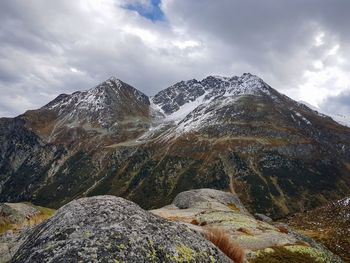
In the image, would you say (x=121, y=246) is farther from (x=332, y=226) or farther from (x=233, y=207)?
(x=332, y=226)

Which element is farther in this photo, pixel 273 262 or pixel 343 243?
pixel 343 243

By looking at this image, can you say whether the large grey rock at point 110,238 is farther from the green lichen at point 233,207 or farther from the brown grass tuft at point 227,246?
the green lichen at point 233,207

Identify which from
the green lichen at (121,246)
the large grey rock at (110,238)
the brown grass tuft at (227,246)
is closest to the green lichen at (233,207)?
the brown grass tuft at (227,246)

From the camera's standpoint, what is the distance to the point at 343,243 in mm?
59406

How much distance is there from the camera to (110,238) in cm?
1051

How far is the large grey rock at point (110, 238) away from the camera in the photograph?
10.0 m

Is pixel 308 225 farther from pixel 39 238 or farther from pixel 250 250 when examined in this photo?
pixel 39 238

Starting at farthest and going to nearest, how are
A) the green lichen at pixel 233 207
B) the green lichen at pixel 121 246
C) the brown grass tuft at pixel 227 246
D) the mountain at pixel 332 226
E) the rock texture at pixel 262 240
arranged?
the mountain at pixel 332 226, the green lichen at pixel 233 207, the rock texture at pixel 262 240, the brown grass tuft at pixel 227 246, the green lichen at pixel 121 246

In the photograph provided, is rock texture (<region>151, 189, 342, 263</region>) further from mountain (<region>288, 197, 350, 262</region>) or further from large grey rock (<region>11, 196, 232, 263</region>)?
mountain (<region>288, 197, 350, 262</region>)

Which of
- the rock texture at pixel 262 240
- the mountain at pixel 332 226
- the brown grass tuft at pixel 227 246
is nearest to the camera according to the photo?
the brown grass tuft at pixel 227 246

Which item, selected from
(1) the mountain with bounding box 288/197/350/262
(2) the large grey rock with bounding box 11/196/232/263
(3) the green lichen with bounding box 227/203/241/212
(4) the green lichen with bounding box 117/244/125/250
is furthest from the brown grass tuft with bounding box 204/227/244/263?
(1) the mountain with bounding box 288/197/350/262

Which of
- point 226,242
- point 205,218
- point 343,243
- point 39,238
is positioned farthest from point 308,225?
point 39,238

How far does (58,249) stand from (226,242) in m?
5.88

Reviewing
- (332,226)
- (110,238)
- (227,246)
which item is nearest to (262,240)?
(227,246)
